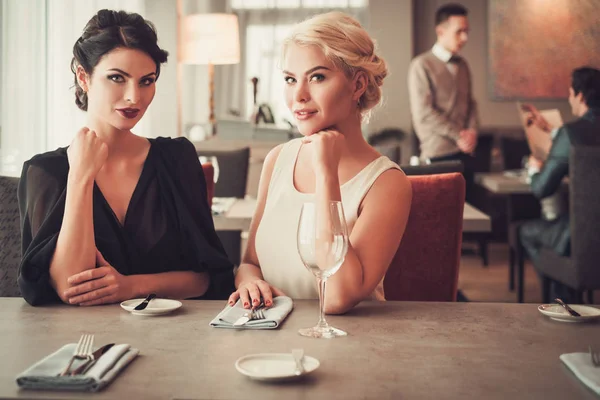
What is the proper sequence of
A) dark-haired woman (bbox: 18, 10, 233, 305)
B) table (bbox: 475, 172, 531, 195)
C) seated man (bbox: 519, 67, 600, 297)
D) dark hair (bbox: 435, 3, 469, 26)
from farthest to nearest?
dark hair (bbox: 435, 3, 469, 26) < table (bbox: 475, 172, 531, 195) < seated man (bbox: 519, 67, 600, 297) < dark-haired woman (bbox: 18, 10, 233, 305)

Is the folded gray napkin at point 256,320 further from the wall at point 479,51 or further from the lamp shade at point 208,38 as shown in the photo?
the wall at point 479,51

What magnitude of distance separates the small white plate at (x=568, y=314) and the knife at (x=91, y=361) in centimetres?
81

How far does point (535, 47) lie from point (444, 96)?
3107 mm

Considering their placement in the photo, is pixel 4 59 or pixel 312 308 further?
pixel 4 59

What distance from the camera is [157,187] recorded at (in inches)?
78.4

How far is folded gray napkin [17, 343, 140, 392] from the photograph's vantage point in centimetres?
102

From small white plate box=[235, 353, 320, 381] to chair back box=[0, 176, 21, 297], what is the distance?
1.30m

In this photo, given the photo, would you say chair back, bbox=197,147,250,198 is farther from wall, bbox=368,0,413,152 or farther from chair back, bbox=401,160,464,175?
wall, bbox=368,0,413,152

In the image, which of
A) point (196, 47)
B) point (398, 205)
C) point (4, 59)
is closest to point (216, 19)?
point (196, 47)

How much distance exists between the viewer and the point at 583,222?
3469 mm

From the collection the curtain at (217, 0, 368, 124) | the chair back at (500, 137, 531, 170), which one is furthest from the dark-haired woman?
the curtain at (217, 0, 368, 124)

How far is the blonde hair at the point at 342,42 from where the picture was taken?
1717mm

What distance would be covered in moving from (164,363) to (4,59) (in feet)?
9.09

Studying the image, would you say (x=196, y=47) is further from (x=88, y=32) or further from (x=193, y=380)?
(x=193, y=380)
